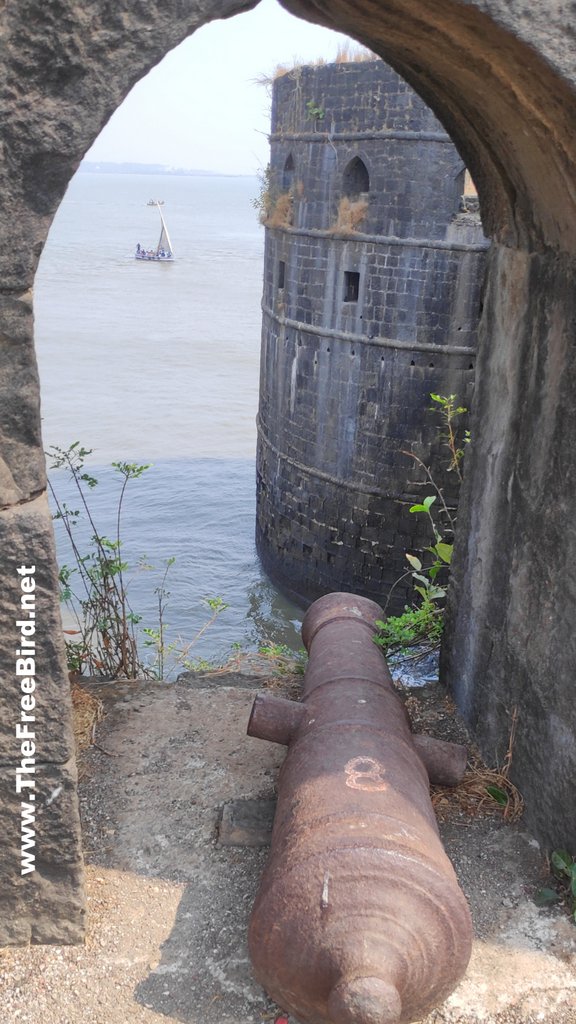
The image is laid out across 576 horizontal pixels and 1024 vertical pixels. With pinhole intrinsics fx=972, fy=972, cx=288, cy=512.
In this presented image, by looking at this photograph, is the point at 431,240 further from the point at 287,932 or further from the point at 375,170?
the point at 287,932

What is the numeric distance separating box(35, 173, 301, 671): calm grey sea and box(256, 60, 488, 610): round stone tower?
1.77m

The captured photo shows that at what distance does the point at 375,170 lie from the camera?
36.8 ft

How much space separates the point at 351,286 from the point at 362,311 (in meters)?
0.39

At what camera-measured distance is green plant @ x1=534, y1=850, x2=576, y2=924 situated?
135 inches

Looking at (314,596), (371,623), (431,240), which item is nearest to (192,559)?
(314,596)

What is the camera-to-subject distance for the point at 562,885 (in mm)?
3531

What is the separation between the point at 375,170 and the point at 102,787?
353 inches

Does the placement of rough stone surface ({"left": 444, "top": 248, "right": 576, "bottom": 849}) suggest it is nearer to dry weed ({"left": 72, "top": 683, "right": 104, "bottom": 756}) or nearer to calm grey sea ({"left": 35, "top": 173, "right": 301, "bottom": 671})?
dry weed ({"left": 72, "top": 683, "right": 104, "bottom": 756})

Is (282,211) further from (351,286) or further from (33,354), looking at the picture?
(33,354)

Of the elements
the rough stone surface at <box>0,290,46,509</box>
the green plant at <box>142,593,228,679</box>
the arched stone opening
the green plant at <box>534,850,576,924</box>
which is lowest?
the green plant at <box>142,593,228,679</box>

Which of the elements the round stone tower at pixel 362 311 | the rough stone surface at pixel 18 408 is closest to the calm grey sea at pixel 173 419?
the round stone tower at pixel 362 311

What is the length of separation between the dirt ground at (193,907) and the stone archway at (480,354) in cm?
17

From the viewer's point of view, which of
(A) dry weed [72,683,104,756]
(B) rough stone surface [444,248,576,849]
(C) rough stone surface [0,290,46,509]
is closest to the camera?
(C) rough stone surface [0,290,46,509]

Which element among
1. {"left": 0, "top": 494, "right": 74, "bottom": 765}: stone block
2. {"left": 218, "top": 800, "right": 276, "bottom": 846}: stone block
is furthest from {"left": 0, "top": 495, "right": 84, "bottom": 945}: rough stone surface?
{"left": 218, "top": 800, "right": 276, "bottom": 846}: stone block
